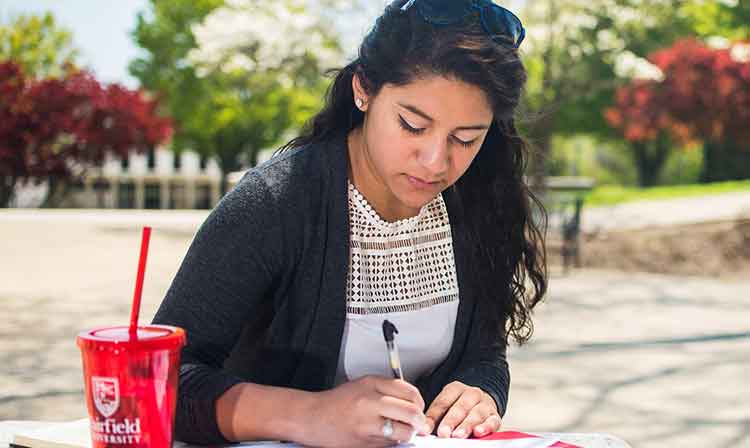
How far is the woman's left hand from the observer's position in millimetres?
1540

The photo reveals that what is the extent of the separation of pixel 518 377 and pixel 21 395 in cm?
250

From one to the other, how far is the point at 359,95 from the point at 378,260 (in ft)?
1.12

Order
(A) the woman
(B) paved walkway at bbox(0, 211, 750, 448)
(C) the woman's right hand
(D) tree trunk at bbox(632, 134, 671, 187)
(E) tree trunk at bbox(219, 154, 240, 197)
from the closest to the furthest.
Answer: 1. (C) the woman's right hand
2. (A) the woman
3. (B) paved walkway at bbox(0, 211, 750, 448)
4. (E) tree trunk at bbox(219, 154, 240, 197)
5. (D) tree trunk at bbox(632, 134, 671, 187)

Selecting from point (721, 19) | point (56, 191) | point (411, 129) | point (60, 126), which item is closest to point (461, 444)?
Result: point (411, 129)

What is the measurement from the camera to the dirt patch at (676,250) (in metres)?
10.1

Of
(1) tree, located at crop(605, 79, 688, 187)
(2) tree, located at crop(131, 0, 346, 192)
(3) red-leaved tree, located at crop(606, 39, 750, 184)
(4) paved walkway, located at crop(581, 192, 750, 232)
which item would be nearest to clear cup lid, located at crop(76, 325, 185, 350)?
(4) paved walkway, located at crop(581, 192, 750, 232)

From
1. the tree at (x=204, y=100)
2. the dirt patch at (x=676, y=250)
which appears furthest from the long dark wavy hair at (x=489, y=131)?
the tree at (x=204, y=100)

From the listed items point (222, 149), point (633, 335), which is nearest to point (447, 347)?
point (633, 335)

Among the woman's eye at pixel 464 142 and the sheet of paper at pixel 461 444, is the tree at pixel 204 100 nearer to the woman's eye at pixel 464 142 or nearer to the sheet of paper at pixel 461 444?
the woman's eye at pixel 464 142

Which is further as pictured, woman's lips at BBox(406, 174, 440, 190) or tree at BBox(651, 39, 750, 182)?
tree at BBox(651, 39, 750, 182)

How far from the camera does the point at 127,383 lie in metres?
1.01

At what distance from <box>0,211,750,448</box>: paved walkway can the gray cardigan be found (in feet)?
7.76

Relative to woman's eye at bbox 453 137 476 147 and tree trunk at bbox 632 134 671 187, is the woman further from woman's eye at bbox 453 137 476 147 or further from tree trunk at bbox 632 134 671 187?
tree trunk at bbox 632 134 671 187

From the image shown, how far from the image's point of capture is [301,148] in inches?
71.2
